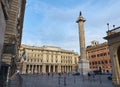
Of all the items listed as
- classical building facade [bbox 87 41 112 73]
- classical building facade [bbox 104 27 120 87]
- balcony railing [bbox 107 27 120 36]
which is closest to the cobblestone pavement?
classical building facade [bbox 104 27 120 87]

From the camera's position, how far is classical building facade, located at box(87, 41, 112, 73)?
72812 millimetres

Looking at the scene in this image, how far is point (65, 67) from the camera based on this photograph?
11506cm

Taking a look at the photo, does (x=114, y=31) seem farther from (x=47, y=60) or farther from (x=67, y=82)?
(x=47, y=60)

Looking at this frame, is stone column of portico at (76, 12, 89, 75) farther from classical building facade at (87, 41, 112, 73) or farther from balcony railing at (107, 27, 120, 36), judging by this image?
balcony railing at (107, 27, 120, 36)

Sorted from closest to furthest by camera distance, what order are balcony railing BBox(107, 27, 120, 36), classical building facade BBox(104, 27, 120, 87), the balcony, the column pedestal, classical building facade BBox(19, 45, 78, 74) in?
classical building facade BBox(104, 27, 120, 87) < the balcony < balcony railing BBox(107, 27, 120, 36) < the column pedestal < classical building facade BBox(19, 45, 78, 74)

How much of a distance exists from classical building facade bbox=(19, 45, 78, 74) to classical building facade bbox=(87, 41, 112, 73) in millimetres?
33090

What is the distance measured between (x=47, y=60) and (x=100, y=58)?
142 ft

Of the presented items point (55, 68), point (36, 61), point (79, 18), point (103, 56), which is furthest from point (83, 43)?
point (55, 68)

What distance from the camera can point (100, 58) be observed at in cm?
7712

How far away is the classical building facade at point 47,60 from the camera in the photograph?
96425 millimetres

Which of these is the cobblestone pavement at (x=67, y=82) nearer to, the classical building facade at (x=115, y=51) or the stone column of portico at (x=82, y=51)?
the classical building facade at (x=115, y=51)

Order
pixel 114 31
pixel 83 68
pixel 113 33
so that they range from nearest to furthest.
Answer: pixel 113 33, pixel 114 31, pixel 83 68

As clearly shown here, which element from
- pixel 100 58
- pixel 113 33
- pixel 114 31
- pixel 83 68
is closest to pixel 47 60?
pixel 100 58

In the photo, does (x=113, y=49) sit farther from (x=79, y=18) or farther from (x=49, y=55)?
(x=49, y=55)
